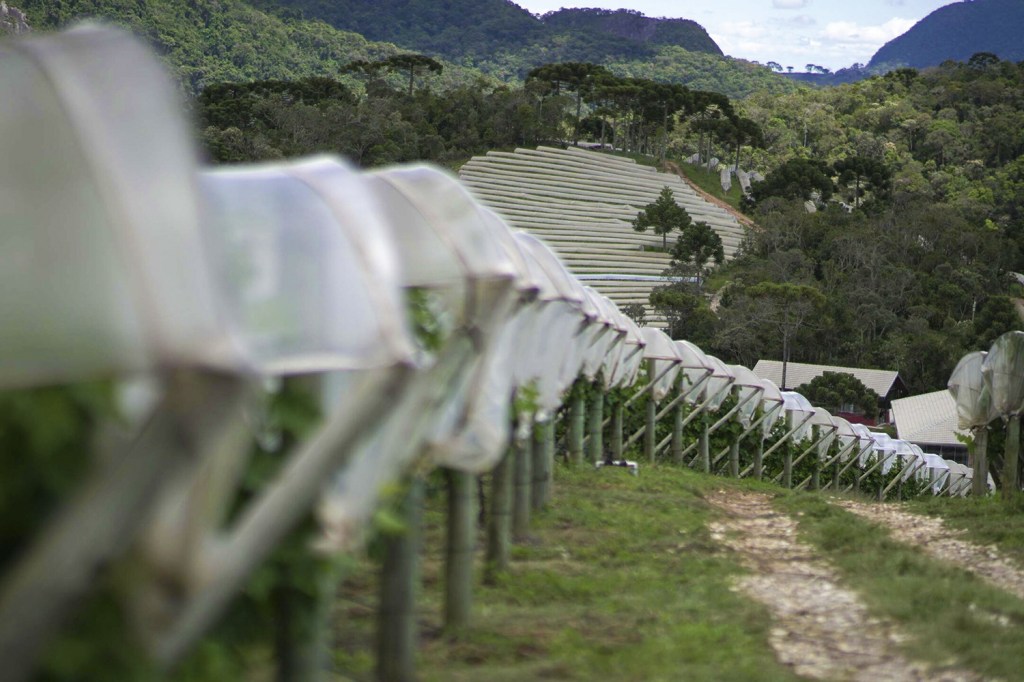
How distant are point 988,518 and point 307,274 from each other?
9036 millimetres

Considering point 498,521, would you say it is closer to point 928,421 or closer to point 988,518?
point 988,518

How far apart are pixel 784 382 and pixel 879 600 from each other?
113 feet

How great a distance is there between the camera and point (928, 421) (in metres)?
36.0

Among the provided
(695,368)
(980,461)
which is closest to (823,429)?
(695,368)

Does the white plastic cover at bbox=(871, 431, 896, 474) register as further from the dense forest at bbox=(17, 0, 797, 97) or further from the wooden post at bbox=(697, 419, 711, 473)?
the dense forest at bbox=(17, 0, 797, 97)


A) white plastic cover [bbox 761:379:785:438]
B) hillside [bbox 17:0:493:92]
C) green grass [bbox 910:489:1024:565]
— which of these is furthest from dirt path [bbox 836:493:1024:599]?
hillside [bbox 17:0:493:92]

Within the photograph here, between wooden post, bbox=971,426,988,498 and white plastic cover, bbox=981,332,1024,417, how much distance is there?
995mm

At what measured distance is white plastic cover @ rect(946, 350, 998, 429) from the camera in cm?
1394

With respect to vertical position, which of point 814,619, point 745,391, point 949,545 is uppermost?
point 814,619

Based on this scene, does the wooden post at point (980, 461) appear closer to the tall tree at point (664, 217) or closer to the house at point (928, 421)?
the house at point (928, 421)

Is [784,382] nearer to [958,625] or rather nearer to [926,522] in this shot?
Result: [926,522]

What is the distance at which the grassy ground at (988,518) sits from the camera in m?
9.09

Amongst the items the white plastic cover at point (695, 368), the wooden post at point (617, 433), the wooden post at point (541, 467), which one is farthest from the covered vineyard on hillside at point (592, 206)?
the wooden post at point (541, 467)

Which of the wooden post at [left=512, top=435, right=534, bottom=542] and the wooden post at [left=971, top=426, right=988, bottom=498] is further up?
the wooden post at [left=512, top=435, right=534, bottom=542]
